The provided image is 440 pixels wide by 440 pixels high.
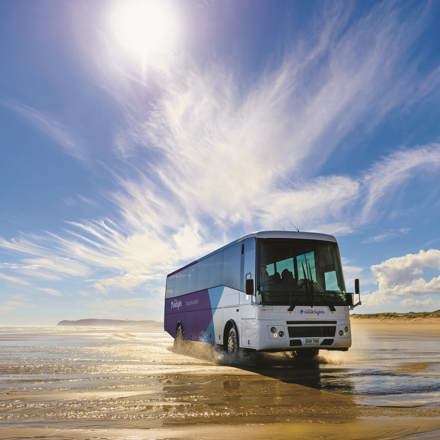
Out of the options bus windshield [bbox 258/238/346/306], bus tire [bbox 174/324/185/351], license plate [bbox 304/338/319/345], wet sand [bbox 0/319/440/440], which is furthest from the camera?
bus tire [bbox 174/324/185/351]

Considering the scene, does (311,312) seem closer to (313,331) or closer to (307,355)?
(313,331)

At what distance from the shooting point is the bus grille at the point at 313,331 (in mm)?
11906

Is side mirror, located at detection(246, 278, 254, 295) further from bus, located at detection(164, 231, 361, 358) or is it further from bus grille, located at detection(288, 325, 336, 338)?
bus grille, located at detection(288, 325, 336, 338)

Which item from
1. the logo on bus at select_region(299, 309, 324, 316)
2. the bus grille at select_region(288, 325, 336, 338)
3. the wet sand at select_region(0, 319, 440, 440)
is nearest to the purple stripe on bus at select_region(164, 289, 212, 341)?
the bus grille at select_region(288, 325, 336, 338)

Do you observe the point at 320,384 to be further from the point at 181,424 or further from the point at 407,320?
the point at 407,320

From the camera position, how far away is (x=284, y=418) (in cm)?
586

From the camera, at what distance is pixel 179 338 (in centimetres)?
2050

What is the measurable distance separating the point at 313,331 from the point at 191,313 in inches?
299

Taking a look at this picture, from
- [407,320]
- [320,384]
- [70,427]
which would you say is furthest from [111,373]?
[407,320]

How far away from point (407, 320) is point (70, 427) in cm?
6438

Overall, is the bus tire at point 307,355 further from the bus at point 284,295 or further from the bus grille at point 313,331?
the bus grille at point 313,331

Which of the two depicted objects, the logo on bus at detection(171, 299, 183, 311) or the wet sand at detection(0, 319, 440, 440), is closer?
the wet sand at detection(0, 319, 440, 440)

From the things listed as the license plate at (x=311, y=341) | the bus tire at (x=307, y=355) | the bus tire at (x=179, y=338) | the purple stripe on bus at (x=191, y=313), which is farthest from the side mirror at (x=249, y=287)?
the bus tire at (x=179, y=338)

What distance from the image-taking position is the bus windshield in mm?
12086
